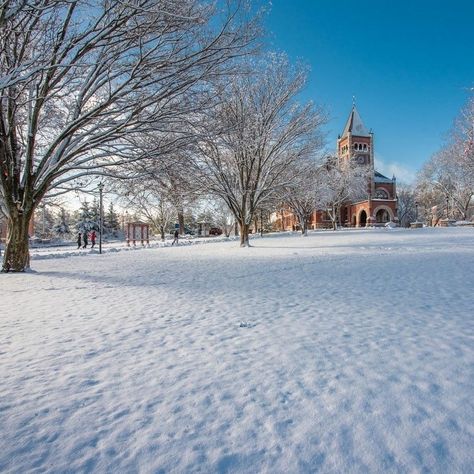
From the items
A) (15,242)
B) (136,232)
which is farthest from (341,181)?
(15,242)

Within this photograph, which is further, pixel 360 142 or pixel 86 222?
pixel 360 142

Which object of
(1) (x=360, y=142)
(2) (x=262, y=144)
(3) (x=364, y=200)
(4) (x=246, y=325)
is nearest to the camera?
(4) (x=246, y=325)

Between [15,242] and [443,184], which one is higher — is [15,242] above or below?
below

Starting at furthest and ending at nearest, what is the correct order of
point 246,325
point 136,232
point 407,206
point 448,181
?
point 407,206 < point 448,181 < point 136,232 < point 246,325

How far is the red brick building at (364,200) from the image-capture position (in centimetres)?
6025

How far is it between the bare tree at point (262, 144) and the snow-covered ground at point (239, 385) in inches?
533

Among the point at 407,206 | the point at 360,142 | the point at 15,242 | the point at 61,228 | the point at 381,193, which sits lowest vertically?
the point at 15,242

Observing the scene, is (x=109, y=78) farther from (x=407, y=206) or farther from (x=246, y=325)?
(x=407, y=206)

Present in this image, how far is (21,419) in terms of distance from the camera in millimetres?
2340

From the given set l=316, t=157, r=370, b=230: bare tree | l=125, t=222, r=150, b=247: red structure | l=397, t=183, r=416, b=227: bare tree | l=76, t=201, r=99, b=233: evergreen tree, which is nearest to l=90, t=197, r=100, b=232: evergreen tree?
l=76, t=201, r=99, b=233: evergreen tree

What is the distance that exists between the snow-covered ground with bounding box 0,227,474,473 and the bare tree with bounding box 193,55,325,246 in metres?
13.5

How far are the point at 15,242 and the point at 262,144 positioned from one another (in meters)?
13.1

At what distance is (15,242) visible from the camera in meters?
10.3

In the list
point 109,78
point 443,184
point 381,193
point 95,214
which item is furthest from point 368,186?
point 109,78
